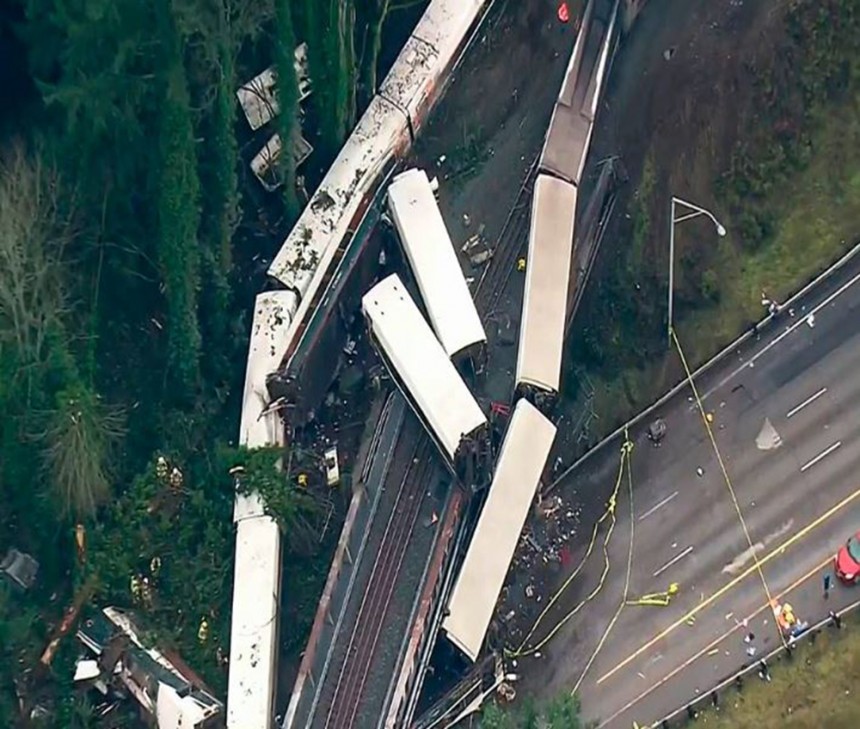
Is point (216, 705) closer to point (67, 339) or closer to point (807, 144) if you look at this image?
point (67, 339)

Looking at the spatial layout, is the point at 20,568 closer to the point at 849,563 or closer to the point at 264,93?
the point at 264,93

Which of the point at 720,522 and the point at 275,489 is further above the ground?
the point at 275,489

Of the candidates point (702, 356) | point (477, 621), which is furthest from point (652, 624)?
point (702, 356)

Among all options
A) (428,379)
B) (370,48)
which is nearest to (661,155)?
(370,48)

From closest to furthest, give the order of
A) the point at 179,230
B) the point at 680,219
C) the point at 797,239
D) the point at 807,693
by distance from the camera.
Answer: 1. the point at 807,693
2. the point at 179,230
3. the point at 797,239
4. the point at 680,219

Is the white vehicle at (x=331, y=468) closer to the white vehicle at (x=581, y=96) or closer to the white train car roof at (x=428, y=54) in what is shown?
the white vehicle at (x=581, y=96)

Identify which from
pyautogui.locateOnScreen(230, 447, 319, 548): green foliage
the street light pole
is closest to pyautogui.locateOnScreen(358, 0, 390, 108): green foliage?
the street light pole

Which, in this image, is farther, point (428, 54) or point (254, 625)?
point (428, 54)
